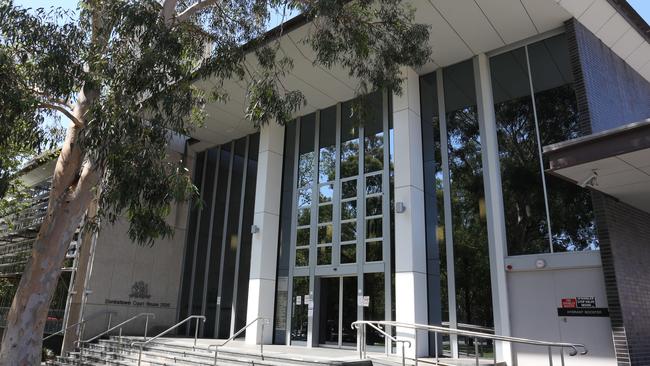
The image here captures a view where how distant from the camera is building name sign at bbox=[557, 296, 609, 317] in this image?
30.0 feet

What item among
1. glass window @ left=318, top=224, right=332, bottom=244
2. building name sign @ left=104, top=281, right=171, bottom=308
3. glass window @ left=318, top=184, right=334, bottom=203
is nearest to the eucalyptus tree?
glass window @ left=318, top=184, right=334, bottom=203

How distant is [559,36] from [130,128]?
924 cm

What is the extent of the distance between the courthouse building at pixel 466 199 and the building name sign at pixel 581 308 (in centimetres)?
2

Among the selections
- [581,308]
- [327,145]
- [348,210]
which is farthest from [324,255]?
[581,308]

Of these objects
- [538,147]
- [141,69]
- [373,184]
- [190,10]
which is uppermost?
[190,10]

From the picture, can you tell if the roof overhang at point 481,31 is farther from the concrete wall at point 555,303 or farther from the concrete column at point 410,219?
the concrete wall at point 555,303

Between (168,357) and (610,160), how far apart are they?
1009cm

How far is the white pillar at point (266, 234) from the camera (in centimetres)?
1428

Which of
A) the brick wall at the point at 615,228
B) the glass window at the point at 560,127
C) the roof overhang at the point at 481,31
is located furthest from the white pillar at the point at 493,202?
the brick wall at the point at 615,228

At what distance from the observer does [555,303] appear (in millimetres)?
9750

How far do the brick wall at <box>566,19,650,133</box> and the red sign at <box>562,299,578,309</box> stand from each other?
3.35m

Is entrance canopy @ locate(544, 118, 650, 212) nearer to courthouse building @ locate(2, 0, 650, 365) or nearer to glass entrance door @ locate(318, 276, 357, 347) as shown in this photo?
courthouse building @ locate(2, 0, 650, 365)

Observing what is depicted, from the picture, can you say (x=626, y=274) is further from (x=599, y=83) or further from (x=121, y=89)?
(x=121, y=89)

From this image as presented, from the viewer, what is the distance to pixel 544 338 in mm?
9711
